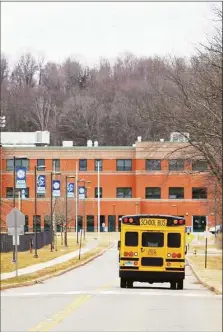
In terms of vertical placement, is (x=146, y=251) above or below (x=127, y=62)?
below

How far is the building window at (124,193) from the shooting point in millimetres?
101875

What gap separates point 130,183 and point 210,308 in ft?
273

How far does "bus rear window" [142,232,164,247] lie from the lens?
2596cm

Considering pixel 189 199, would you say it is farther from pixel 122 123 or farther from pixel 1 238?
pixel 1 238

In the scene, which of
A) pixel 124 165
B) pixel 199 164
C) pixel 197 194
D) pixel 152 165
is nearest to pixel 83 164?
pixel 124 165

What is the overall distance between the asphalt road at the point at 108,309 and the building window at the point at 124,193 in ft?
236

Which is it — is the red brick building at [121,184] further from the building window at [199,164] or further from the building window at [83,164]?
the building window at [199,164]

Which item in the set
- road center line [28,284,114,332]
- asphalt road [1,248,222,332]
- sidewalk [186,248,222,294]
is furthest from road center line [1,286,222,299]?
sidewalk [186,248,222,294]

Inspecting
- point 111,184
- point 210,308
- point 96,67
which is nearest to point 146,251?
point 210,308

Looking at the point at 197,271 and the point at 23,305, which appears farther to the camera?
the point at 197,271

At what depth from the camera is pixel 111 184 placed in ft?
335

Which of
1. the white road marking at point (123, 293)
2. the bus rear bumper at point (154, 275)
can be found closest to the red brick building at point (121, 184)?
the bus rear bumper at point (154, 275)

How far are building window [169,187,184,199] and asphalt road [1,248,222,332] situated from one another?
6957cm

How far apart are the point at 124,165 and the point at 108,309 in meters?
83.9
